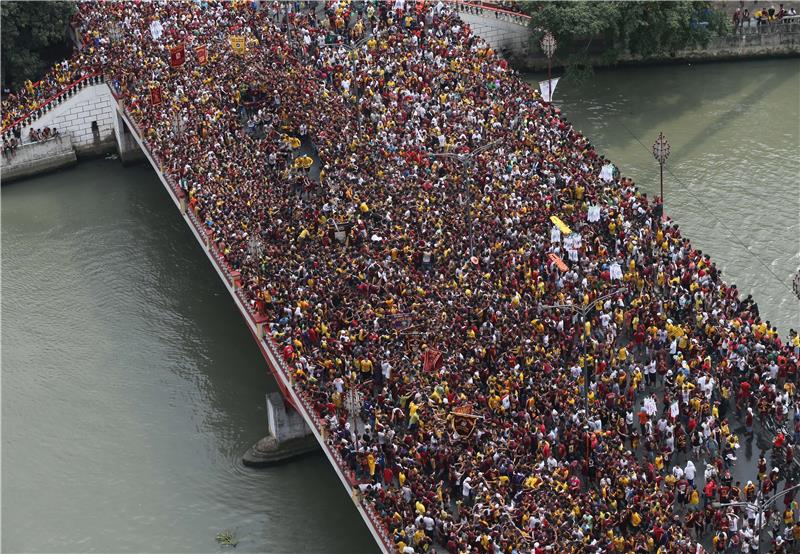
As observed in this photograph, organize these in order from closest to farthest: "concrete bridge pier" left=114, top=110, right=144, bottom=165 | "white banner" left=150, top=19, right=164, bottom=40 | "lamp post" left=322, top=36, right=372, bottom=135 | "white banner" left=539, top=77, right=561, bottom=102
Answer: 1. "white banner" left=539, top=77, right=561, bottom=102
2. "lamp post" left=322, top=36, right=372, bottom=135
3. "white banner" left=150, top=19, right=164, bottom=40
4. "concrete bridge pier" left=114, top=110, right=144, bottom=165

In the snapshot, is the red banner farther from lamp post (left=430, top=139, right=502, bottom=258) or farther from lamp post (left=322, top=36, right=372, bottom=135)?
lamp post (left=322, top=36, right=372, bottom=135)

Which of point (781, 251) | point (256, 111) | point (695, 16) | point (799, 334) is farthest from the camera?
point (695, 16)

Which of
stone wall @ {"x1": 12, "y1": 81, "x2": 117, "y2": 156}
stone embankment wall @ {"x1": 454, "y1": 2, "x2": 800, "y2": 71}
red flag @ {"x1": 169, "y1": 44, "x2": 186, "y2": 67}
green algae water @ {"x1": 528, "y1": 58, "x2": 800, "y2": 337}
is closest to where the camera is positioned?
green algae water @ {"x1": 528, "y1": 58, "x2": 800, "y2": 337}

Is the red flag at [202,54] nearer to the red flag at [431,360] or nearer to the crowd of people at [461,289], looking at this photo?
the crowd of people at [461,289]

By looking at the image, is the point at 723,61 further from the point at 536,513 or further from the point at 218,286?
the point at 536,513

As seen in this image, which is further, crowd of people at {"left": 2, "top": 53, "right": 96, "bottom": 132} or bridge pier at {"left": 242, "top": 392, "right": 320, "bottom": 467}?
crowd of people at {"left": 2, "top": 53, "right": 96, "bottom": 132}

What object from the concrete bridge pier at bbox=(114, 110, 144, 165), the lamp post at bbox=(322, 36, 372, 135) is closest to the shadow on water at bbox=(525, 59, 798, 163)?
the lamp post at bbox=(322, 36, 372, 135)

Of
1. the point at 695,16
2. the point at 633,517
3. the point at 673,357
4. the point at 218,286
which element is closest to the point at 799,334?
the point at 673,357
